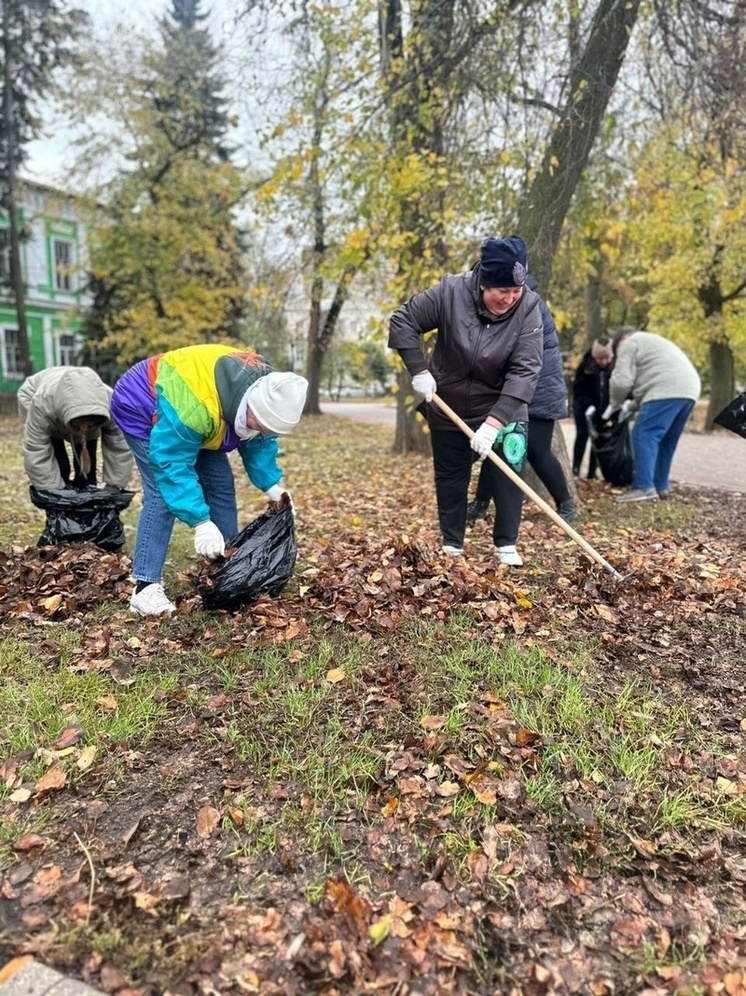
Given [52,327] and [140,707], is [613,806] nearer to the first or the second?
[140,707]

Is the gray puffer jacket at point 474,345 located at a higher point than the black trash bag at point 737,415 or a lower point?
higher

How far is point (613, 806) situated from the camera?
7.26 feet

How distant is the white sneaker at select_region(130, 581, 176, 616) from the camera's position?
11.5ft

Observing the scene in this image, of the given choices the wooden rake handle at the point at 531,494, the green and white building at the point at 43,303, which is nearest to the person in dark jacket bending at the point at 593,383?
the wooden rake handle at the point at 531,494

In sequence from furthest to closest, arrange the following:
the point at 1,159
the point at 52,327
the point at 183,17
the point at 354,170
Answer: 1. the point at 52,327
2. the point at 183,17
3. the point at 1,159
4. the point at 354,170

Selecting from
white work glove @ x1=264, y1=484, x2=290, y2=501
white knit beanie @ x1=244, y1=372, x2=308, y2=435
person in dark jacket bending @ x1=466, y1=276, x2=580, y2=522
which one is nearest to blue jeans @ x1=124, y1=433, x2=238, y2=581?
white work glove @ x1=264, y1=484, x2=290, y2=501

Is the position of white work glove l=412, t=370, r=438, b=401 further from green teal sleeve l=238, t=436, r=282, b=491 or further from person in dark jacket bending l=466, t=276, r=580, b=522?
person in dark jacket bending l=466, t=276, r=580, b=522

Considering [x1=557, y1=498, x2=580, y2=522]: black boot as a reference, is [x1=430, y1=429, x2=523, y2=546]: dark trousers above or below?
above

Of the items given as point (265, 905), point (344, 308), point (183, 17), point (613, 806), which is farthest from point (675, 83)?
point (183, 17)

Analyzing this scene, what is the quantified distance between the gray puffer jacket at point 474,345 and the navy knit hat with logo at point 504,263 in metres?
0.15

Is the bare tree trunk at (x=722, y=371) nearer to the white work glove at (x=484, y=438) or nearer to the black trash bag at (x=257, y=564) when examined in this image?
the white work glove at (x=484, y=438)

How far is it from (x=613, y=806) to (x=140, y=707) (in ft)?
5.48

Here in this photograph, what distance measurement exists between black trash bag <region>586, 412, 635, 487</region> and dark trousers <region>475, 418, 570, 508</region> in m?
1.69

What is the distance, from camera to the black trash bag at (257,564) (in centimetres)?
339
